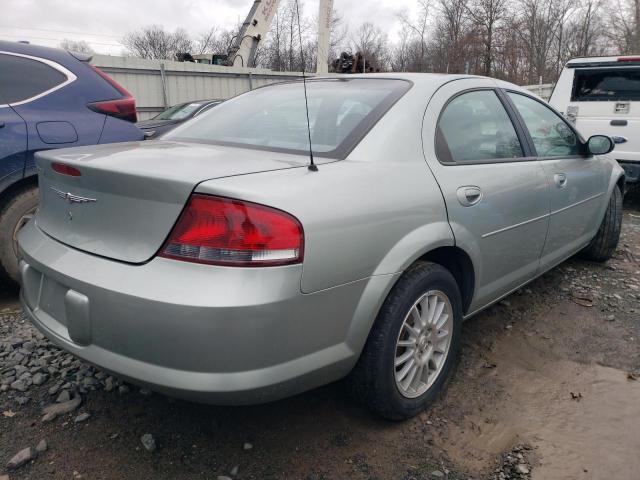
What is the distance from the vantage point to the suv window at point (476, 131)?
7.98 feet

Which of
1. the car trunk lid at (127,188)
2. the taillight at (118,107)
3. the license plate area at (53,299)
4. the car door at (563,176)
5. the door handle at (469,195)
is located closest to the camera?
the car trunk lid at (127,188)

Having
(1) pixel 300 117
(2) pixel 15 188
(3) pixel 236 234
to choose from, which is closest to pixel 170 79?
(2) pixel 15 188

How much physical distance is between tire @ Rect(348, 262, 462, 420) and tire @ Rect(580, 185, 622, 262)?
2449mm

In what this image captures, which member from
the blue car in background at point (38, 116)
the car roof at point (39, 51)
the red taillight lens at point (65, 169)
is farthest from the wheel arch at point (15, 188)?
the red taillight lens at point (65, 169)

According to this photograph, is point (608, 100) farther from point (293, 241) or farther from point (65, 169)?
point (65, 169)

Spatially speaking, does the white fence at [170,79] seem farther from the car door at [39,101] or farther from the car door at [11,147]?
the car door at [11,147]

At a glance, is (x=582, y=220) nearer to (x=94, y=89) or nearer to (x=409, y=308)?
(x=409, y=308)

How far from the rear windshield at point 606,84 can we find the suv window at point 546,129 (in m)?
3.41

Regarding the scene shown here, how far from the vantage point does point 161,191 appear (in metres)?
1.69

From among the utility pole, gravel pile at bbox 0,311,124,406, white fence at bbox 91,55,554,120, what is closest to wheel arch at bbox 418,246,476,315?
gravel pile at bbox 0,311,124,406

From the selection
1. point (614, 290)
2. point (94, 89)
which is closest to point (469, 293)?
point (614, 290)

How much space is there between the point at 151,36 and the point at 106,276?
46.2 metres

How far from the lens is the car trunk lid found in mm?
1701

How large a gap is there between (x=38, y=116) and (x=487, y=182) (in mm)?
2899
